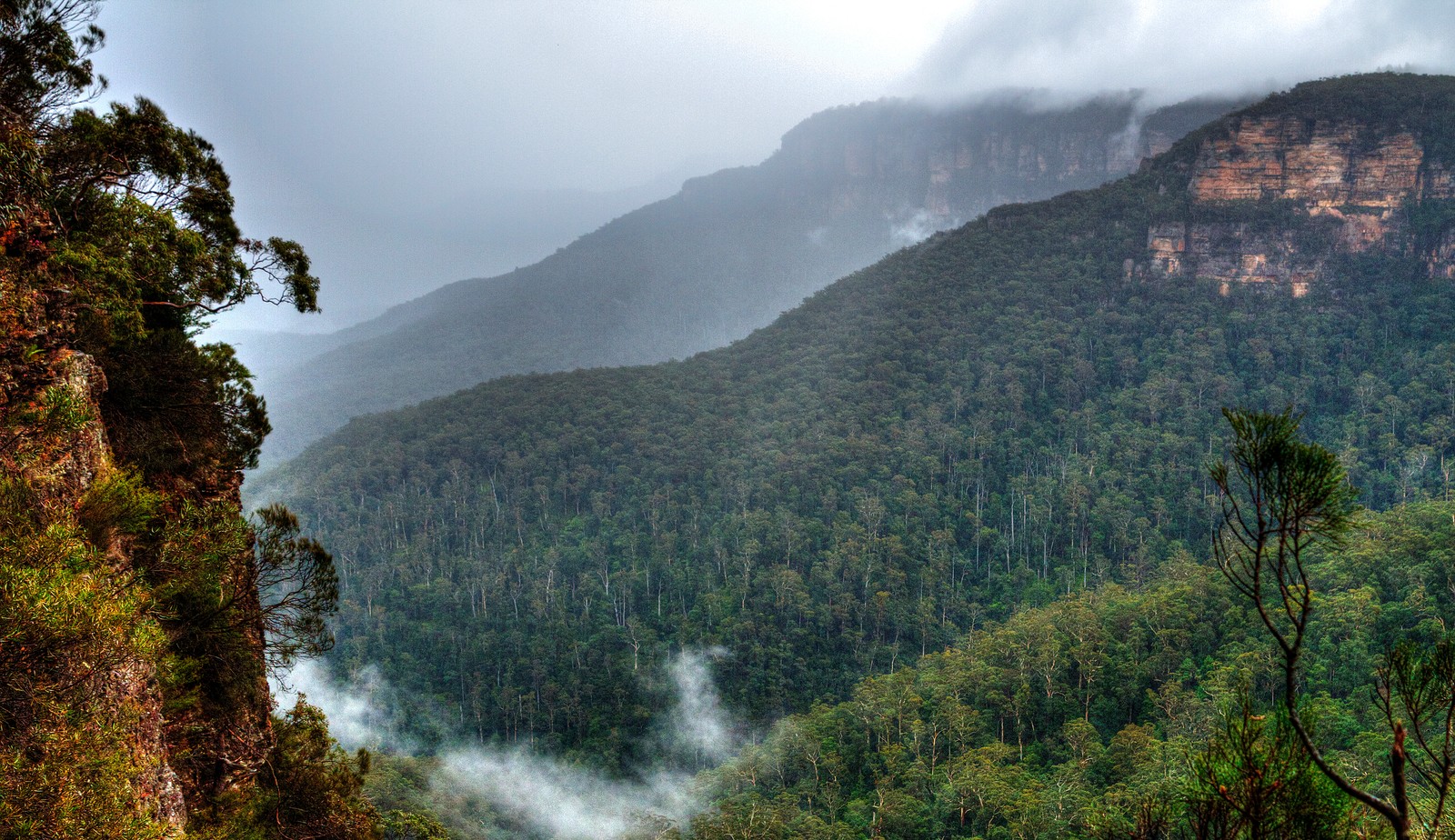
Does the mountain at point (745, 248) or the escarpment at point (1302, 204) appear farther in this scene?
the mountain at point (745, 248)

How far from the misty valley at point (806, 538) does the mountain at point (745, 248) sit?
65466 millimetres

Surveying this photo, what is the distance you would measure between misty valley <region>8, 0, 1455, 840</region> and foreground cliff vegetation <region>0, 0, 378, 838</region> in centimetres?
4

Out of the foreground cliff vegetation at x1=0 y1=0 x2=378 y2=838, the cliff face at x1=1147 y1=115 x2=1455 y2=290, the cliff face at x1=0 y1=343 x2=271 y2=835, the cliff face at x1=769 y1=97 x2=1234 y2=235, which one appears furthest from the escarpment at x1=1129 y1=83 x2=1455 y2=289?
the cliff face at x1=0 y1=343 x2=271 y2=835

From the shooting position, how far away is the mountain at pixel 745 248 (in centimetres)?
12900

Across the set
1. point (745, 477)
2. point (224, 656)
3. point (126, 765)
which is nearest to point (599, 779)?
point (745, 477)

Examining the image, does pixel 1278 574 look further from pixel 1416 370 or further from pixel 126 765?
pixel 1416 370

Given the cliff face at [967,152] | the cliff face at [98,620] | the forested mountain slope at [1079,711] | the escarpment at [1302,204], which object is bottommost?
the forested mountain slope at [1079,711]

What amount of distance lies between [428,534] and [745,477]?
938 inches

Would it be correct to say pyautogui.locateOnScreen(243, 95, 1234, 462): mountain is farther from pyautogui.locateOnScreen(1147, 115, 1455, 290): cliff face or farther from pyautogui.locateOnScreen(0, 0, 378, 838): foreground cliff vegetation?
pyautogui.locateOnScreen(0, 0, 378, 838): foreground cliff vegetation

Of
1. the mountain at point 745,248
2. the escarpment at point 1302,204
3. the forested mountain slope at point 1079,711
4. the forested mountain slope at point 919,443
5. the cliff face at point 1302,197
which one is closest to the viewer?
the forested mountain slope at point 1079,711

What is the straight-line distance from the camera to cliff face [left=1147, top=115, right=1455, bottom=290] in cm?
5959

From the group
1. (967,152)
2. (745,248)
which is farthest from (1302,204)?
(745,248)

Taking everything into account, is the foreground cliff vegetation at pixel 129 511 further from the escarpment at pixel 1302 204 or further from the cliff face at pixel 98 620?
the escarpment at pixel 1302 204

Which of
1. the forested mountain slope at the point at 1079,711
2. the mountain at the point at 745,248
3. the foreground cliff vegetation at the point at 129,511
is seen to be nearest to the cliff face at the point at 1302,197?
the forested mountain slope at the point at 1079,711
